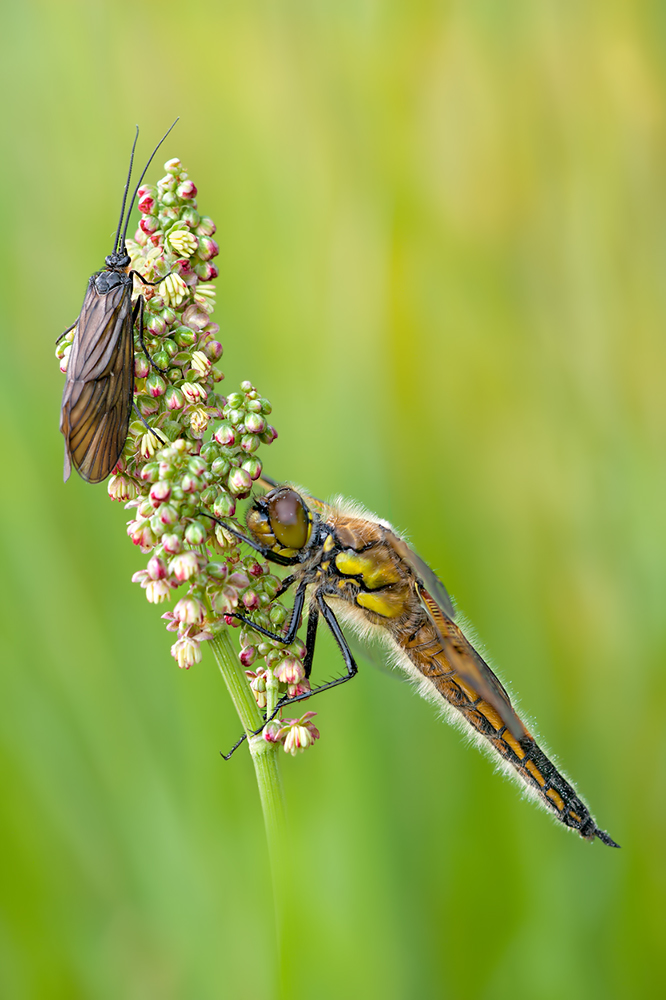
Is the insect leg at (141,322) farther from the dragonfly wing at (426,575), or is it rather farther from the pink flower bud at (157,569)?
the dragonfly wing at (426,575)

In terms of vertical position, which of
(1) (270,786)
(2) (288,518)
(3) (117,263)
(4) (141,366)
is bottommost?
(1) (270,786)

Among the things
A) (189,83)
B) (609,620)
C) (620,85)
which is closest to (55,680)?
(609,620)

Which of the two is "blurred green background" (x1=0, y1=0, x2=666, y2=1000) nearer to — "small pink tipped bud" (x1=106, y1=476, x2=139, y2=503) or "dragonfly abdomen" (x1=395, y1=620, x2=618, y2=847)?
"dragonfly abdomen" (x1=395, y1=620, x2=618, y2=847)

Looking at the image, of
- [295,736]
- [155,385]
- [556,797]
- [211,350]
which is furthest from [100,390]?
[556,797]

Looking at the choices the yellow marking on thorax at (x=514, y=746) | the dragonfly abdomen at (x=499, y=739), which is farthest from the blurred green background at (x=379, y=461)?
the yellow marking on thorax at (x=514, y=746)

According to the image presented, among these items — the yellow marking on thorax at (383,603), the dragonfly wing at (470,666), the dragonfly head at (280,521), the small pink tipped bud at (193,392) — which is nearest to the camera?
the small pink tipped bud at (193,392)

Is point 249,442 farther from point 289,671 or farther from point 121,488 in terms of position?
point 289,671
